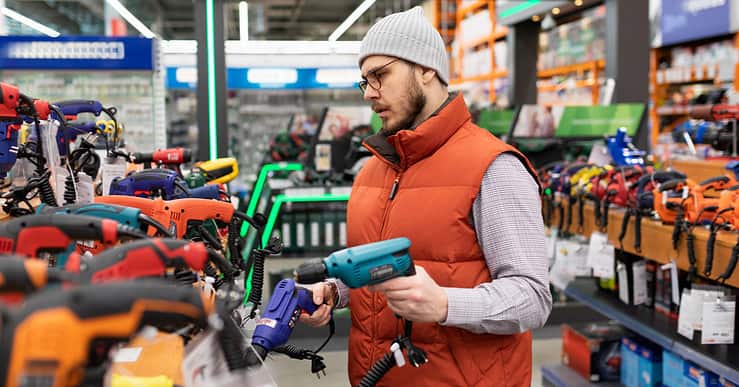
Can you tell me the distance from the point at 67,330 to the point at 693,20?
28.2 ft

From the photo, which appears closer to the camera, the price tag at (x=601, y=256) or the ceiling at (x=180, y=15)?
the price tag at (x=601, y=256)

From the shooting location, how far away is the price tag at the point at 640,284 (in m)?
3.94

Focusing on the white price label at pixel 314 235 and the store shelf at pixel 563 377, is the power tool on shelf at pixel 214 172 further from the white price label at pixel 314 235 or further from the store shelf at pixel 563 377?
the white price label at pixel 314 235

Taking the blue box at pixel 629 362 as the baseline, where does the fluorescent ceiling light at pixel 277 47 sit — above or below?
above

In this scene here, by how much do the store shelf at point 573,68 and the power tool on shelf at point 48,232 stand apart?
8.29 meters

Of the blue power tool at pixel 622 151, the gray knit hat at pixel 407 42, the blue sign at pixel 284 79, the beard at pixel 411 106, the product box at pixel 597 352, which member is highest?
the blue sign at pixel 284 79

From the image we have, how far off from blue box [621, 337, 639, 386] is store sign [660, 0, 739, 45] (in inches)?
175

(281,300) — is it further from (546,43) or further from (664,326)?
(546,43)

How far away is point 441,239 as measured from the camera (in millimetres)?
1935

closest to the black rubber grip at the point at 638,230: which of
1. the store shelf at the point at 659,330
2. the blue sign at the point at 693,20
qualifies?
the store shelf at the point at 659,330

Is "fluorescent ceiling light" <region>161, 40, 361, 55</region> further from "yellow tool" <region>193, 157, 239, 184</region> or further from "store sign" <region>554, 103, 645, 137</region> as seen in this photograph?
"yellow tool" <region>193, 157, 239, 184</region>

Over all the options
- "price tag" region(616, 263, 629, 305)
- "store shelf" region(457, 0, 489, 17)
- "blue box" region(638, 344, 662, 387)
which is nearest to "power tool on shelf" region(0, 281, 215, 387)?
"blue box" region(638, 344, 662, 387)

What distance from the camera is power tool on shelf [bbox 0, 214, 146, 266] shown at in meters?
1.19

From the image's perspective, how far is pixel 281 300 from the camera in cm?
189
